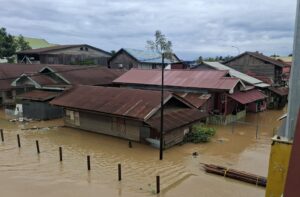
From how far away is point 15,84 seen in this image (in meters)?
32.4

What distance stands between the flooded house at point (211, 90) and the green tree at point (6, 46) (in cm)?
3389

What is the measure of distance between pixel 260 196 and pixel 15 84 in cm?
2866

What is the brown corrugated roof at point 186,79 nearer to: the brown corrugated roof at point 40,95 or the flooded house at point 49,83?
the flooded house at point 49,83

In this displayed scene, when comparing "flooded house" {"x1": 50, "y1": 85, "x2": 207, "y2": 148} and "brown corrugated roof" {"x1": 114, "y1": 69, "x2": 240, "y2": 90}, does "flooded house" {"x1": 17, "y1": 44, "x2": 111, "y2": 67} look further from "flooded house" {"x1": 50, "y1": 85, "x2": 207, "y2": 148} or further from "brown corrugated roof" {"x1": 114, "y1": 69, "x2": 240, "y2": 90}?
"flooded house" {"x1": 50, "y1": 85, "x2": 207, "y2": 148}

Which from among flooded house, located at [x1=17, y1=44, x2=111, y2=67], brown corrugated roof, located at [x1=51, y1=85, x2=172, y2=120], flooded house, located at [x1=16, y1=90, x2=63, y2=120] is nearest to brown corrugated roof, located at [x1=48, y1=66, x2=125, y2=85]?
flooded house, located at [x1=16, y1=90, x2=63, y2=120]

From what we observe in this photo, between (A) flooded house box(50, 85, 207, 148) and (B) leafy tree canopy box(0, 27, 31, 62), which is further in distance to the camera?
(B) leafy tree canopy box(0, 27, 31, 62)

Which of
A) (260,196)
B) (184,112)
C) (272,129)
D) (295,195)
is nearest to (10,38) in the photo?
(184,112)

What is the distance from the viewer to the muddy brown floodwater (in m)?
13.4

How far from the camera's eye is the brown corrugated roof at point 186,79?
27641mm

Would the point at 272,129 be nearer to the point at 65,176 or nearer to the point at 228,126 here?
the point at 228,126

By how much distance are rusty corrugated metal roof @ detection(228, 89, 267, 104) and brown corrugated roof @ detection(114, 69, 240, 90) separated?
139cm

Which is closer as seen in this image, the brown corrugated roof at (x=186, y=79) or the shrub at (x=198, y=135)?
the shrub at (x=198, y=135)

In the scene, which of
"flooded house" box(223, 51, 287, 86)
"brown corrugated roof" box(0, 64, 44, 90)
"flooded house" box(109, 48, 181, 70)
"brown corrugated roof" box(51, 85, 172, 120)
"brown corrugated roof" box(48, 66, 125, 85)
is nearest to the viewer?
"brown corrugated roof" box(51, 85, 172, 120)

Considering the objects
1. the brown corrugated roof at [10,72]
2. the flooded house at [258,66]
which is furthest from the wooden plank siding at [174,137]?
the flooded house at [258,66]
